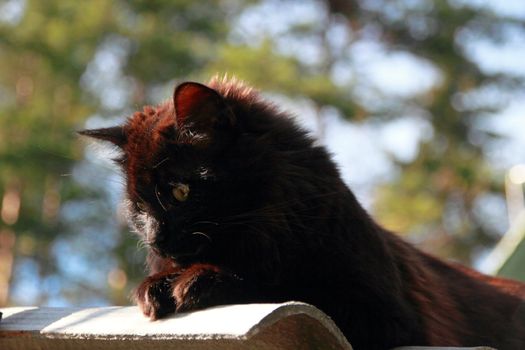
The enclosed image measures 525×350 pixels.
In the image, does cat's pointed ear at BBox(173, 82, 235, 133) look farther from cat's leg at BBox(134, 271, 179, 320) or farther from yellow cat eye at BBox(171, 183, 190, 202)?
cat's leg at BBox(134, 271, 179, 320)

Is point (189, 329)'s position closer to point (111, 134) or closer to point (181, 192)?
point (181, 192)

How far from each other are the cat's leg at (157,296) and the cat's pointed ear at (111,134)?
19.9 inches

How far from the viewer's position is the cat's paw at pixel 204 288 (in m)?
1.78

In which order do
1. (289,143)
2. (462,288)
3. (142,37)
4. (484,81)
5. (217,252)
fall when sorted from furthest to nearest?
1. (484,81)
2. (142,37)
3. (462,288)
4. (289,143)
5. (217,252)

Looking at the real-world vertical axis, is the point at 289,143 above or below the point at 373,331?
above

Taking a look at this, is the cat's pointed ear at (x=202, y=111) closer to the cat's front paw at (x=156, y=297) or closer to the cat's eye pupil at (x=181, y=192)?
the cat's eye pupil at (x=181, y=192)

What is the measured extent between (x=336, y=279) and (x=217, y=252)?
31 centimetres

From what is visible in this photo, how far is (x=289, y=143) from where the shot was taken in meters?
2.17

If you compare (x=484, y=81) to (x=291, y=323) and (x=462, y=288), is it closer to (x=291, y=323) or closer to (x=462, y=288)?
(x=462, y=288)

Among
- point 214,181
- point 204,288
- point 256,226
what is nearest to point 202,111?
point 214,181

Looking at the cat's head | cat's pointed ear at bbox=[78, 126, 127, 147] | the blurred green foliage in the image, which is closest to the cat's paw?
the cat's head

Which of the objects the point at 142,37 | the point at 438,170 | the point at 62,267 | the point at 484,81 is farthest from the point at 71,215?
the point at 484,81

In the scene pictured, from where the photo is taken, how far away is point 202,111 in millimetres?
2084

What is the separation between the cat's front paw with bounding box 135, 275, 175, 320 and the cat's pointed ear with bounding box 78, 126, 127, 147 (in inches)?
20.3
